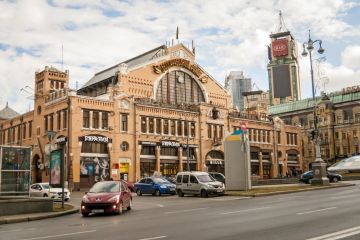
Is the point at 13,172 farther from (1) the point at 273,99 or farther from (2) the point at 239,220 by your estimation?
(1) the point at 273,99

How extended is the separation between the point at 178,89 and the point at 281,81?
388ft

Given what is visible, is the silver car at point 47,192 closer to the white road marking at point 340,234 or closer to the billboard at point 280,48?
the white road marking at point 340,234

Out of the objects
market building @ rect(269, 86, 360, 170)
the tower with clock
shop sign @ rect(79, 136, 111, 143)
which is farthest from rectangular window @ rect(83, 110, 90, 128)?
the tower with clock

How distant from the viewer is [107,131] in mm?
56000

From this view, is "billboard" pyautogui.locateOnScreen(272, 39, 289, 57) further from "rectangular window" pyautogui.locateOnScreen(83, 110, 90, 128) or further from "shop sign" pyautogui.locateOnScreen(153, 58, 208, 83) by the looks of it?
"rectangular window" pyautogui.locateOnScreen(83, 110, 90, 128)

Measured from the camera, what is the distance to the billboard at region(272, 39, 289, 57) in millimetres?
180738

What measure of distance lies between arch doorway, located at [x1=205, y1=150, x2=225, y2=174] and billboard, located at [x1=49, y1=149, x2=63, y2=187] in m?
45.8

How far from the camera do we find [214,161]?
2719 inches

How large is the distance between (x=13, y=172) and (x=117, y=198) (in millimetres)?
5853

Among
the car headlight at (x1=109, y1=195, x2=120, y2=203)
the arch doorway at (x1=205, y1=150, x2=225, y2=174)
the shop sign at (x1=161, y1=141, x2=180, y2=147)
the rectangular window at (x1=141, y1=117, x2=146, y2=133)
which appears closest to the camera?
the car headlight at (x1=109, y1=195, x2=120, y2=203)

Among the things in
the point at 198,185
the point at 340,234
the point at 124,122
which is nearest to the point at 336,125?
the point at 124,122

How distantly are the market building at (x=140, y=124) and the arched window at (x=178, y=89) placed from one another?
13cm

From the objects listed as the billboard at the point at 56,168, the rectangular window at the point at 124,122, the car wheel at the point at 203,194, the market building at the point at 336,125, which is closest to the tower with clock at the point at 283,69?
the market building at the point at 336,125

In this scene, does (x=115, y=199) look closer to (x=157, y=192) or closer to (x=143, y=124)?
(x=157, y=192)
